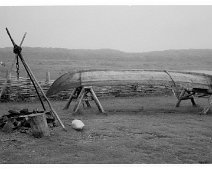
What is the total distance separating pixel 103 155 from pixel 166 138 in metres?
2.20

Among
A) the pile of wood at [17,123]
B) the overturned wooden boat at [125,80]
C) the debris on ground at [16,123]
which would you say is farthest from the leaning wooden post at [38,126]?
the overturned wooden boat at [125,80]

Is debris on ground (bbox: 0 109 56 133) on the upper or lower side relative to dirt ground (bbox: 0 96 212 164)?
upper

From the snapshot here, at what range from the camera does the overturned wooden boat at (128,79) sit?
39.3 feet

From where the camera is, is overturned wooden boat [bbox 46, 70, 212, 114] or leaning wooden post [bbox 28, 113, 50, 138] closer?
leaning wooden post [bbox 28, 113, 50, 138]

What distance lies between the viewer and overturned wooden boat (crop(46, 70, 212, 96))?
12.0m

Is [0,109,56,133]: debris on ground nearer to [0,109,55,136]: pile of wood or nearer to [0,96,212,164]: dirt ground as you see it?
[0,109,55,136]: pile of wood

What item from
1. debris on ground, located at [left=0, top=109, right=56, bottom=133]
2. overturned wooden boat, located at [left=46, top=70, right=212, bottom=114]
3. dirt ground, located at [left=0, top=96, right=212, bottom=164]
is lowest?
dirt ground, located at [left=0, top=96, right=212, bottom=164]

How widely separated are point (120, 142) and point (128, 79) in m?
4.85

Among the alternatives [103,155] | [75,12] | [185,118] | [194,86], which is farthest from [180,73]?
[103,155]

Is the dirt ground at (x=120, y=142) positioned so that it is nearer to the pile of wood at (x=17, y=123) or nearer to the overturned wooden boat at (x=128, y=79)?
the pile of wood at (x=17, y=123)

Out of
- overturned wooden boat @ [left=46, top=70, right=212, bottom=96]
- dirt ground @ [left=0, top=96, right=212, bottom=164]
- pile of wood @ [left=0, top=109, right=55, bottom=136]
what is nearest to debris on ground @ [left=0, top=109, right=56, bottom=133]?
pile of wood @ [left=0, top=109, right=55, bottom=136]

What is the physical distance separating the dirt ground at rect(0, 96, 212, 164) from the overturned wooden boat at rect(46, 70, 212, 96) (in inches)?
46.6

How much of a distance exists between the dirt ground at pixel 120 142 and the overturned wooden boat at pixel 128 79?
1184 millimetres

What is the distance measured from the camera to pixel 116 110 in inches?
506
